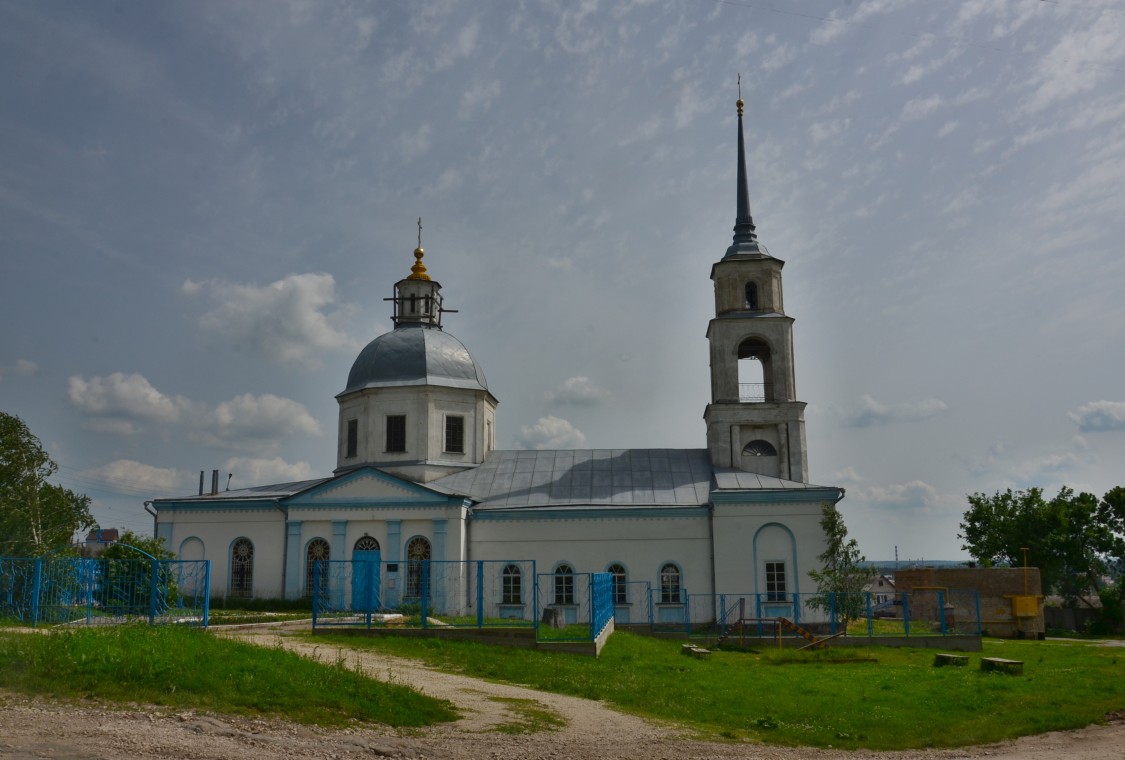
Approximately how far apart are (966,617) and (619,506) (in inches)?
494

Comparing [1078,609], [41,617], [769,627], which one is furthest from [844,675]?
[1078,609]

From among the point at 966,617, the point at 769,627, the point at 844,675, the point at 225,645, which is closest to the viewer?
the point at 225,645

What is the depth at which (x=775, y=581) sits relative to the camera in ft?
91.2

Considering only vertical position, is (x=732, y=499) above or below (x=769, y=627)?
above

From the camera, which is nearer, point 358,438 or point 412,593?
point 412,593

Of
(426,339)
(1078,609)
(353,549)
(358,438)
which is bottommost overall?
(1078,609)

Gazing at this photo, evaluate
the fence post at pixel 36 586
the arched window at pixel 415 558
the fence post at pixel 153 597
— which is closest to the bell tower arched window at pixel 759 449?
the arched window at pixel 415 558

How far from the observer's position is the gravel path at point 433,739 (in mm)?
7918

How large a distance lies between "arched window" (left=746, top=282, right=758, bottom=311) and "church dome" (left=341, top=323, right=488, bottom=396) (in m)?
9.88

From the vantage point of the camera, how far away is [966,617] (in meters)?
30.8

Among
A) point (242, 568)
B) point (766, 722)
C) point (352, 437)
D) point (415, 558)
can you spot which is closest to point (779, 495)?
point (415, 558)

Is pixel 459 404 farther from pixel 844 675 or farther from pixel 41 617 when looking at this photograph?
pixel 844 675

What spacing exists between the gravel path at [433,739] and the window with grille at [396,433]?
19175 millimetres

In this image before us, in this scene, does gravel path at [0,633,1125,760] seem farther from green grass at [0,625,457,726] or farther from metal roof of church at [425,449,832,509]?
metal roof of church at [425,449,832,509]
